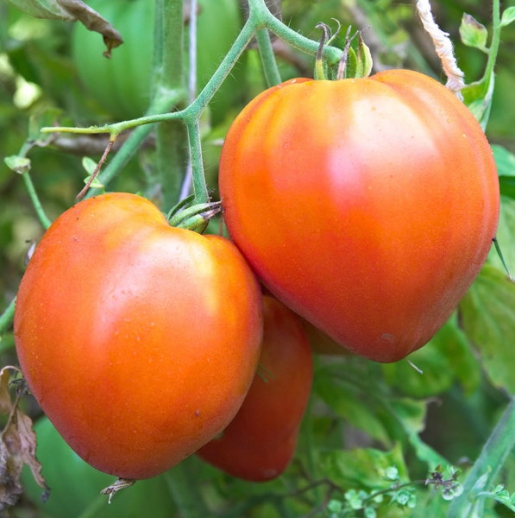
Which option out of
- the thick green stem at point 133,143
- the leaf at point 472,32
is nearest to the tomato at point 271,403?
the thick green stem at point 133,143

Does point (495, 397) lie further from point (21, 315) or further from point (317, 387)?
point (21, 315)

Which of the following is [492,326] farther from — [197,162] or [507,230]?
[197,162]

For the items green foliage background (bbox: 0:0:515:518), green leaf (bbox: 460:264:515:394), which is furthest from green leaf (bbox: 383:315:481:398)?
green leaf (bbox: 460:264:515:394)

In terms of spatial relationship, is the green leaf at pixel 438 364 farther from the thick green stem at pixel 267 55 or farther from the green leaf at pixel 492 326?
the thick green stem at pixel 267 55

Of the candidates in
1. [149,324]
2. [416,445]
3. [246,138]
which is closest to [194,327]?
[149,324]

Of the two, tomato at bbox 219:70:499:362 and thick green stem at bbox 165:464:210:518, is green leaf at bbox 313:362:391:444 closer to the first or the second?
thick green stem at bbox 165:464:210:518

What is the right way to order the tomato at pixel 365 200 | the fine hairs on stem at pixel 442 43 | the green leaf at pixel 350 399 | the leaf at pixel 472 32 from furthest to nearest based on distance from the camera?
the green leaf at pixel 350 399 < the leaf at pixel 472 32 < the fine hairs on stem at pixel 442 43 < the tomato at pixel 365 200
